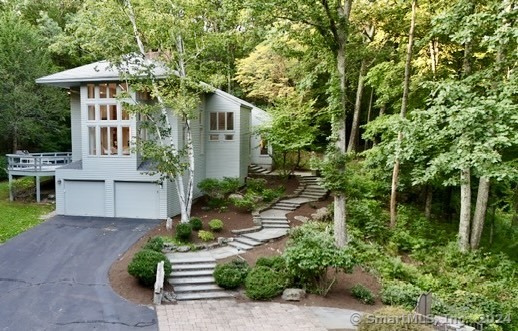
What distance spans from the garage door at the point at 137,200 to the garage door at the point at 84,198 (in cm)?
82

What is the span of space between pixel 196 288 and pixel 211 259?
156 cm

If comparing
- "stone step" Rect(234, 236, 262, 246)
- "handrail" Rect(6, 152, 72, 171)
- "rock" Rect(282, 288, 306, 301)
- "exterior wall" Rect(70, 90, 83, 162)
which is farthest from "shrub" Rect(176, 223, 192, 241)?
"exterior wall" Rect(70, 90, 83, 162)

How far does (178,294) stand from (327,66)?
9.57 metres

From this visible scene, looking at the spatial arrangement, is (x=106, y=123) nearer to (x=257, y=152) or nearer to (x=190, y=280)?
(x=190, y=280)

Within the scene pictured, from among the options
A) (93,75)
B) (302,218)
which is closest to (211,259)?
(302,218)

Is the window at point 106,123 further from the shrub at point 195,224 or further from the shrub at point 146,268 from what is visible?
the shrub at point 146,268

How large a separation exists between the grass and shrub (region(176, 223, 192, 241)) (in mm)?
6203

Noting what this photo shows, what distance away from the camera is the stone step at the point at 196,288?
1065 cm

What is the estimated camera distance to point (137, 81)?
14.5 metres

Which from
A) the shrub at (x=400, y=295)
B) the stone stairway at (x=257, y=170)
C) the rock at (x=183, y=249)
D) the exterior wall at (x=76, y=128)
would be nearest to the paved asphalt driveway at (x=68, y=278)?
the rock at (x=183, y=249)

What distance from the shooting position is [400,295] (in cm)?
1041

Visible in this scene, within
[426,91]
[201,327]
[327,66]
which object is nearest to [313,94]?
[426,91]

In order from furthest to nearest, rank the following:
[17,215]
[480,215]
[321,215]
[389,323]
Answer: [321,215]
[17,215]
[480,215]
[389,323]

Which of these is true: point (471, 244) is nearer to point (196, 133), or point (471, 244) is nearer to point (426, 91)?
point (426, 91)
